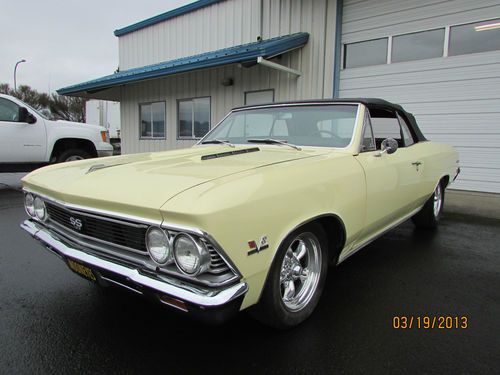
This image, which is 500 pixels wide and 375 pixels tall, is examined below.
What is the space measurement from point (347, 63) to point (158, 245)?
859 centimetres

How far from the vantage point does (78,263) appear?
2207 mm

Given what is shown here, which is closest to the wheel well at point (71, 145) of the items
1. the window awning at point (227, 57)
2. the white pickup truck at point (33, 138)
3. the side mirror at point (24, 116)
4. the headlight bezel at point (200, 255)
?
the white pickup truck at point (33, 138)

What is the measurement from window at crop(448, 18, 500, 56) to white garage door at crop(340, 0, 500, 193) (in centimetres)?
2

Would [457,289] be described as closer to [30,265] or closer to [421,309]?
[421,309]

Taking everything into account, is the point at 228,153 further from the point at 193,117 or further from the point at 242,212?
the point at 193,117

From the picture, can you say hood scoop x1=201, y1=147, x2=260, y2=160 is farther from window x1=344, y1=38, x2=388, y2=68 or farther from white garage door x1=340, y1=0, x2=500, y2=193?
window x1=344, y1=38, x2=388, y2=68

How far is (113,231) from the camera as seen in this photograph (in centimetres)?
208

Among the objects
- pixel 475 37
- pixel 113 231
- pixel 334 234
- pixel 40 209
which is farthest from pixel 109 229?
pixel 475 37

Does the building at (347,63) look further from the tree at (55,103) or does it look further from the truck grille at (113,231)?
the tree at (55,103)

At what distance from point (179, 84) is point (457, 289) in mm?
11352

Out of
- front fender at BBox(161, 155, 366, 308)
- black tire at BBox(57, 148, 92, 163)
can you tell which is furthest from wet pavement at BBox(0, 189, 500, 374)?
black tire at BBox(57, 148, 92, 163)

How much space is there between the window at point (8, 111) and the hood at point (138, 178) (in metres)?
5.83

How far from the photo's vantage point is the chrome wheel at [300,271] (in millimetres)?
2357

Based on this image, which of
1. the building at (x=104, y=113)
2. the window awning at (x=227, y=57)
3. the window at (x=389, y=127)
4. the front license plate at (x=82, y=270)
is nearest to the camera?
the front license plate at (x=82, y=270)
